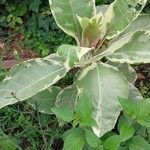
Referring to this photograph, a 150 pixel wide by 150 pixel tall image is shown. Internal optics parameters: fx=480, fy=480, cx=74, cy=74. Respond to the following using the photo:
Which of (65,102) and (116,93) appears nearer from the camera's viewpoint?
(116,93)

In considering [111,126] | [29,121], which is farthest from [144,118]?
[29,121]

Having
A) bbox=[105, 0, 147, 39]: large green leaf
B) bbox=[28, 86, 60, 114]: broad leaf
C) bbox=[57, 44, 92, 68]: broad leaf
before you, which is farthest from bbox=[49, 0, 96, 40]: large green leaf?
bbox=[28, 86, 60, 114]: broad leaf

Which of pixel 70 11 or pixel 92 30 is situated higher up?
pixel 70 11

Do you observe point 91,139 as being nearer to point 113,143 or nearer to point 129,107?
point 113,143

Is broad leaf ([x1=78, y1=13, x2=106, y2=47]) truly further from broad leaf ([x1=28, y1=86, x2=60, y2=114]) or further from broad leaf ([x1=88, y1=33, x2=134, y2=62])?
broad leaf ([x1=28, y1=86, x2=60, y2=114])

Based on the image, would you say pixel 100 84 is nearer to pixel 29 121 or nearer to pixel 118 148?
pixel 118 148

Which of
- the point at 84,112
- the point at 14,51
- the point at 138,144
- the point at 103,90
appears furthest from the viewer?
the point at 14,51

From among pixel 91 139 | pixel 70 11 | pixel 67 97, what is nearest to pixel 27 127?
pixel 67 97
